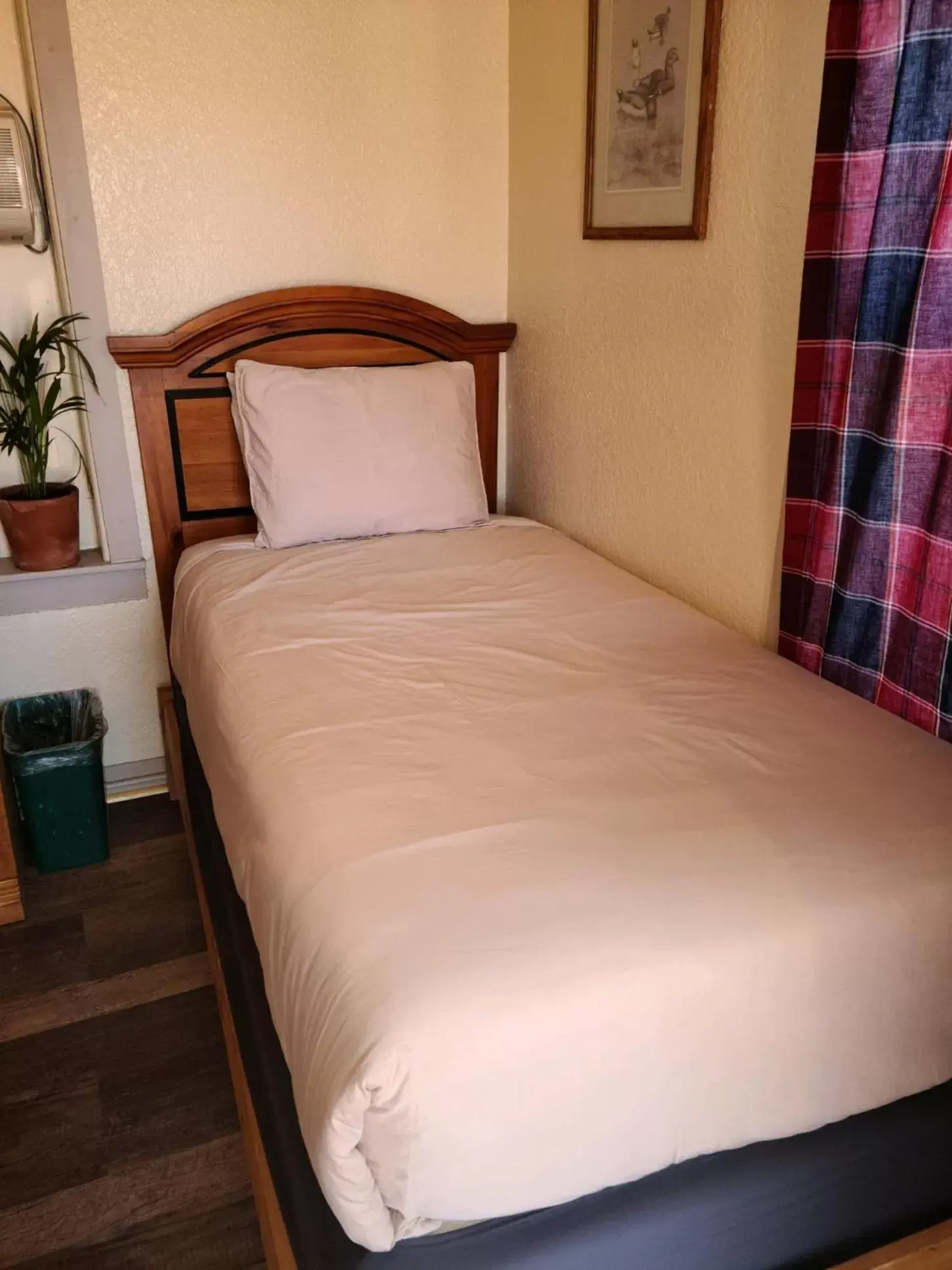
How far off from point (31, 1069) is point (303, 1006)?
1.03 m

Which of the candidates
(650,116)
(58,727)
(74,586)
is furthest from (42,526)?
(650,116)

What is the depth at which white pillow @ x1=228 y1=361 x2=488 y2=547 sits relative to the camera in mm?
2314

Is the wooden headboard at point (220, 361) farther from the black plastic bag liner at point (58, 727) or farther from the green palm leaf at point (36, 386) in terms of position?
the black plastic bag liner at point (58, 727)

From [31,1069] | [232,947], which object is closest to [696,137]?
[232,947]

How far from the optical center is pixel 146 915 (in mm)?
2143

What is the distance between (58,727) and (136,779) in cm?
28

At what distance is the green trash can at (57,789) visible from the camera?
7.25 feet

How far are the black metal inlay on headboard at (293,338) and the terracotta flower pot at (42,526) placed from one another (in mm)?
447

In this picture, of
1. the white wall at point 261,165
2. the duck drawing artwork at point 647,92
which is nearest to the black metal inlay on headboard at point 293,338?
the white wall at point 261,165

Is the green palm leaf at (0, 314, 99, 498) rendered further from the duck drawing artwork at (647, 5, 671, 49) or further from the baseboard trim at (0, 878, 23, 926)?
the duck drawing artwork at (647, 5, 671, 49)

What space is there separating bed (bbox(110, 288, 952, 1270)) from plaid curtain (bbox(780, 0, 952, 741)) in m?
0.13

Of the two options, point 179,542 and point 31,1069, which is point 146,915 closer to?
point 31,1069

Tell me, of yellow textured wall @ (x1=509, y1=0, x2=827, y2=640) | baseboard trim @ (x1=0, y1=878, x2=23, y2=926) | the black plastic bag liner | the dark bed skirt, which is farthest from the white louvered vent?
the dark bed skirt

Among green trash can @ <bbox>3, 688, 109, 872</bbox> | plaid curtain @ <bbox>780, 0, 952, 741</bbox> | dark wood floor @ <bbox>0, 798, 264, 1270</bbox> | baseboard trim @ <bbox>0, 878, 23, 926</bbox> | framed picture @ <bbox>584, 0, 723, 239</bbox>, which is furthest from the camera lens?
green trash can @ <bbox>3, 688, 109, 872</bbox>
